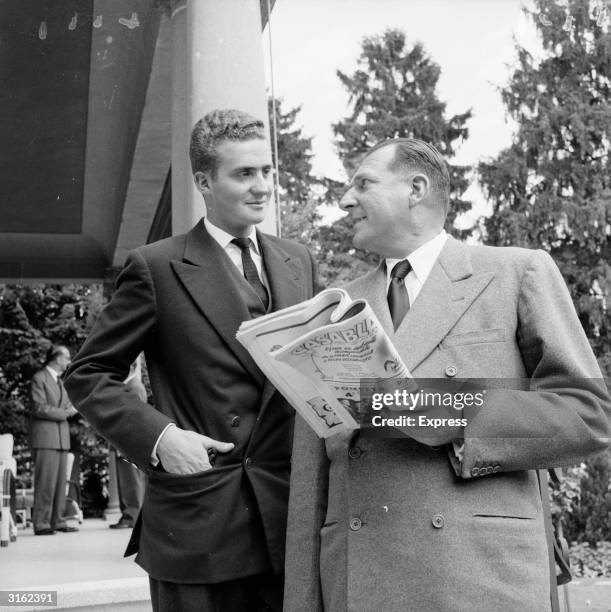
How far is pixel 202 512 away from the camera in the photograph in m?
2.26

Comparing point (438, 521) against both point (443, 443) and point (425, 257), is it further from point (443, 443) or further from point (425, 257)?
point (425, 257)

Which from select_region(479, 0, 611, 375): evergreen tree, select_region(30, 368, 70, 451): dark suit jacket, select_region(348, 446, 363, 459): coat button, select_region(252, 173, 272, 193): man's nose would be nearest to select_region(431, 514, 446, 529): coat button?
select_region(348, 446, 363, 459): coat button

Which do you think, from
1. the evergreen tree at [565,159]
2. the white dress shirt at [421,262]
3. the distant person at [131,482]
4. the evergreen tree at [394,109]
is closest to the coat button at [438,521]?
the white dress shirt at [421,262]

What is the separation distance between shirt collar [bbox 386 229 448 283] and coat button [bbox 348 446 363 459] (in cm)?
43

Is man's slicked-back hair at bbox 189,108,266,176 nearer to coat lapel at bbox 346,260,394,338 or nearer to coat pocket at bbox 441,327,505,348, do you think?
coat lapel at bbox 346,260,394,338

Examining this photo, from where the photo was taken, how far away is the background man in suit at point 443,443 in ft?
5.95

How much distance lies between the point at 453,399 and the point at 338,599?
21.1 inches

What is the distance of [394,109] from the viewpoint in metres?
25.1

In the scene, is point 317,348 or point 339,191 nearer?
point 317,348

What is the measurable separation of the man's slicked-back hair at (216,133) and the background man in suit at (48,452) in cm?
671

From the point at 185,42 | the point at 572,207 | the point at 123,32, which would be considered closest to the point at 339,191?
the point at 572,207

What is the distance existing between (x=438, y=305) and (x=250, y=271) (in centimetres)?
69

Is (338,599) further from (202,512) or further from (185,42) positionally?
(185,42)

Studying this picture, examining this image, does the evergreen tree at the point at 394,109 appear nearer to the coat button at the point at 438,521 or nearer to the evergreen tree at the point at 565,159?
the evergreen tree at the point at 565,159
